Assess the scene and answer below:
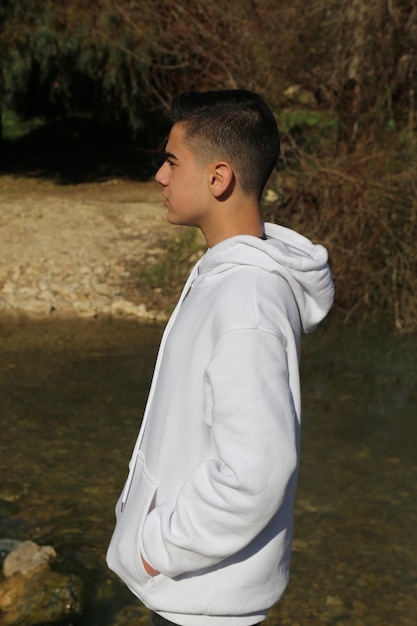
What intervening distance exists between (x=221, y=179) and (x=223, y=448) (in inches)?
21.6

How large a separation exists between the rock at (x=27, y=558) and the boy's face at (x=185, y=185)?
2388 mm

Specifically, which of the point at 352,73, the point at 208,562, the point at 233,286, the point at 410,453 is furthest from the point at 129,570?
the point at 352,73

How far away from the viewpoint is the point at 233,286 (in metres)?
1.71

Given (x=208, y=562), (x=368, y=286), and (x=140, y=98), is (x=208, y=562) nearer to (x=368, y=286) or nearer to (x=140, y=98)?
(x=368, y=286)

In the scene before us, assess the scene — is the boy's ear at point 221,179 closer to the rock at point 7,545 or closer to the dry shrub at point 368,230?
the rock at point 7,545

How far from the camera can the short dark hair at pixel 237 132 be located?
6.03ft

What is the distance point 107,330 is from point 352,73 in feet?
10.1

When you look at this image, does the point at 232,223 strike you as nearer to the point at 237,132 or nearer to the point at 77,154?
the point at 237,132

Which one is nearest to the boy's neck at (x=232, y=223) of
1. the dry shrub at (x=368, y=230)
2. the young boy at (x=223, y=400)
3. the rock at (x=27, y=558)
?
the young boy at (x=223, y=400)

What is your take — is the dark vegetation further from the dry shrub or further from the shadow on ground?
the shadow on ground

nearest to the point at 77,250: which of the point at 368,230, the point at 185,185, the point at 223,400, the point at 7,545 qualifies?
the point at 368,230

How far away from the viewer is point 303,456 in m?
5.39

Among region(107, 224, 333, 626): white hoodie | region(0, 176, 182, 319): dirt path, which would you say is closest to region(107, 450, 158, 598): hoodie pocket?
region(107, 224, 333, 626): white hoodie

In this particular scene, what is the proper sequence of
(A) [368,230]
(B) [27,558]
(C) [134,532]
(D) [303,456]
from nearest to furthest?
1. (C) [134,532]
2. (B) [27,558]
3. (D) [303,456]
4. (A) [368,230]
